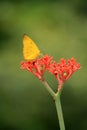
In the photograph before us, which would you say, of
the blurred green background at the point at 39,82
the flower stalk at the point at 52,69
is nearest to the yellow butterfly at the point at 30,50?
the flower stalk at the point at 52,69

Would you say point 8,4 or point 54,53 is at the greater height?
point 8,4

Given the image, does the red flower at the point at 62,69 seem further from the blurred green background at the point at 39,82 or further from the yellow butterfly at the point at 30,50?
the blurred green background at the point at 39,82

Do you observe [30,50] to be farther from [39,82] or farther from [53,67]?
[39,82]

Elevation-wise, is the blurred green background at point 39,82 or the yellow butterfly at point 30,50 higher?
the blurred green background at point 39,82

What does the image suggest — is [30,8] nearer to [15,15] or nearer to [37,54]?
[15,15]

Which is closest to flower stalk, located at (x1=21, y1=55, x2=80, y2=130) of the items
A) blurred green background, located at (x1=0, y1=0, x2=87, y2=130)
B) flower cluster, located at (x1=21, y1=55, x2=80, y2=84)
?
flower cluster, located at (x1=21, y1=55, x2=80, y2=84)

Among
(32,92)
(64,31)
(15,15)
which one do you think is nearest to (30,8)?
(15,15)

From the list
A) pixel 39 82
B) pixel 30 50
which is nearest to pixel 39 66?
pixel 30 50
